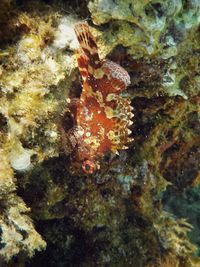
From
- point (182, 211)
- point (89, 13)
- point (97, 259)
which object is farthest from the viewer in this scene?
point (182, 211)

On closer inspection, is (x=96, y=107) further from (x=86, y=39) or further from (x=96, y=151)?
(x=86, y=39)

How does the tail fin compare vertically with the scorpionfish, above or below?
above

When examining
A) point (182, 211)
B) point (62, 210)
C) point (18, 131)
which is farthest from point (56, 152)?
point (182, 211)

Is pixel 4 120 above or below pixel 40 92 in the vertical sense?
below

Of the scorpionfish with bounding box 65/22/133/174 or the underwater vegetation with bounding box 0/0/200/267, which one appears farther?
the scorpionfish with bounding box 65/22/133/174

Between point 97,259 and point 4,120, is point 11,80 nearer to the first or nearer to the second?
point 4,120
